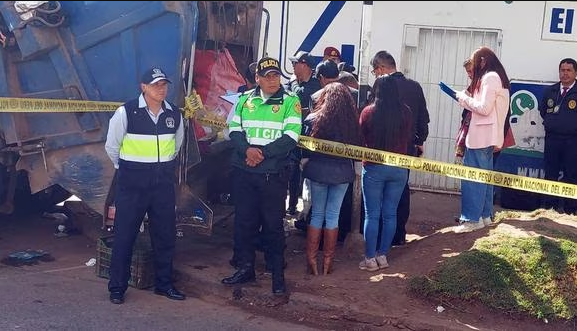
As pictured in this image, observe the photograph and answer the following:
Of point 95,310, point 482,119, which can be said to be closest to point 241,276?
point 95,310

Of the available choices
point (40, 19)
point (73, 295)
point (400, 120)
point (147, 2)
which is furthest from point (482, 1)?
point (73, 295)

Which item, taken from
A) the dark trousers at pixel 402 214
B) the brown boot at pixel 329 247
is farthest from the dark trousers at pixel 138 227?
the dark trousers at pixel 402 214

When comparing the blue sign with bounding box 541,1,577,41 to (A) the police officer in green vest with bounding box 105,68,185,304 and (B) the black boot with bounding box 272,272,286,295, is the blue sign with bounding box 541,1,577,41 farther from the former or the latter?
(A) the police officer in green vest with bounding box 105,68,185,304

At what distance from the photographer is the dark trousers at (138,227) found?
563cm

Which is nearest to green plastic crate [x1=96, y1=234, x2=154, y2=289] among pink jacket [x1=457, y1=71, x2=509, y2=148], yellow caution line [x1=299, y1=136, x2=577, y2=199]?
yellow caution line [x1=299, y1=136, x2=577, y2=199]

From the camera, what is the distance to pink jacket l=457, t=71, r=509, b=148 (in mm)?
6148

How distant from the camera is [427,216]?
848 centimetres

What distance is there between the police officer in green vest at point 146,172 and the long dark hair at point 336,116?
107 cm

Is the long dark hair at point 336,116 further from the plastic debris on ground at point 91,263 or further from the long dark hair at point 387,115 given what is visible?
the plastic debris on ground at point 91,263

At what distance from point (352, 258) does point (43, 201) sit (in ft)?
11.2

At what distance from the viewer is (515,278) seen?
5.59m

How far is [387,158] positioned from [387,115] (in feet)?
1.08

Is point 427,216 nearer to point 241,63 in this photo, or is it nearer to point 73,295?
point 241,63

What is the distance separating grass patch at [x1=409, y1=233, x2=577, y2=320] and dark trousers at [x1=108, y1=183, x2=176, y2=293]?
6.09 feet
